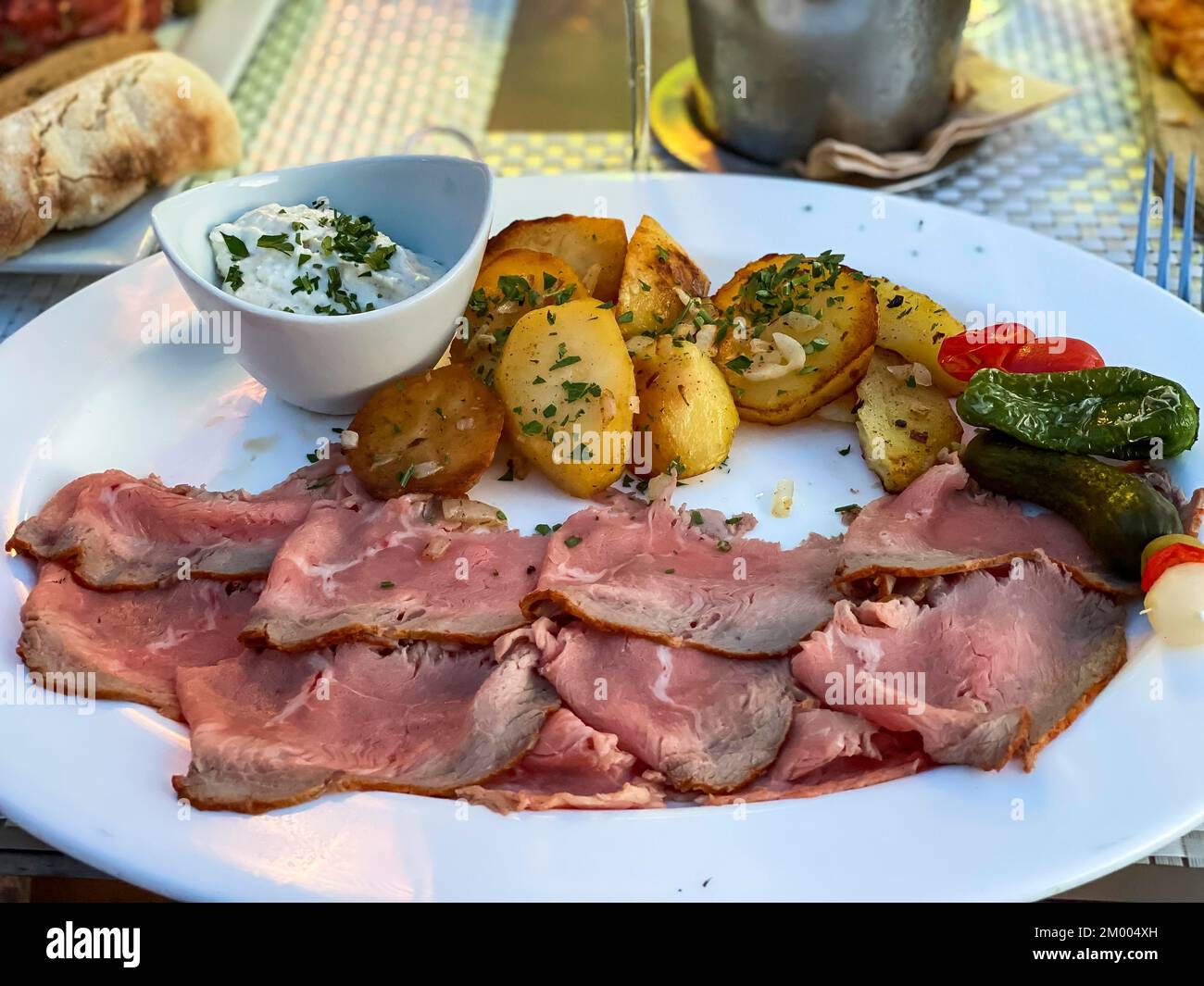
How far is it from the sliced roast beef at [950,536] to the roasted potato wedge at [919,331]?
27cm

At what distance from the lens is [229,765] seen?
5.25ft

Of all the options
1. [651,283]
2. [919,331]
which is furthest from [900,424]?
[651,283]

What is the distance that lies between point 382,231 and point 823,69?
1.19 m

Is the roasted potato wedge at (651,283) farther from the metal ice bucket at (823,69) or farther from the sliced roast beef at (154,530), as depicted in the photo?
the metal ice bucket at (823,69)

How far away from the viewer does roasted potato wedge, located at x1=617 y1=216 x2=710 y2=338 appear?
7.23ft

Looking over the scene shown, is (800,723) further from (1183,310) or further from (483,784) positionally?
(1183,310)

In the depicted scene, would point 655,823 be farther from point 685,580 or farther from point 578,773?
point 685,580

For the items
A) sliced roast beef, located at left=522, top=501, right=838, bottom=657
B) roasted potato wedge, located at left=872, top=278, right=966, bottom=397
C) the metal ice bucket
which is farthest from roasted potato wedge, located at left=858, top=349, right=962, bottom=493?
the metal ice bucket

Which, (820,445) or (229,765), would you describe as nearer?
(229,765)

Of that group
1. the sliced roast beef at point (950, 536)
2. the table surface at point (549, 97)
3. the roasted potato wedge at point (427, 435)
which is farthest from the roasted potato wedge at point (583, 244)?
the table surface at point (549, 97)

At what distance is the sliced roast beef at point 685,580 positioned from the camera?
177cm

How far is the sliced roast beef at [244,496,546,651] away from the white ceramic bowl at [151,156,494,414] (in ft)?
0.93

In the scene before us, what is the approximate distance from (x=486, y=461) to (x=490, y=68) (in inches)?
76.8
